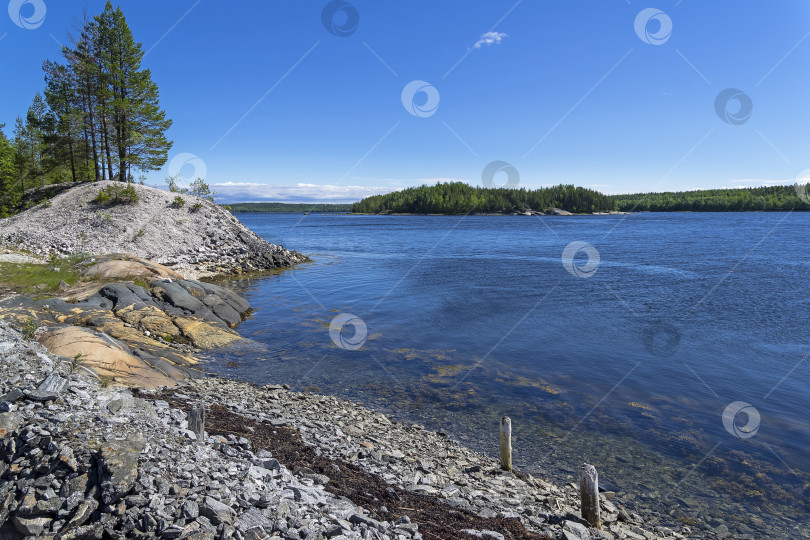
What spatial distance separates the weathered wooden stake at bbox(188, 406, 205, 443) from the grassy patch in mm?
17475

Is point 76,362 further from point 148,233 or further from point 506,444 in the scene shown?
point 148,233

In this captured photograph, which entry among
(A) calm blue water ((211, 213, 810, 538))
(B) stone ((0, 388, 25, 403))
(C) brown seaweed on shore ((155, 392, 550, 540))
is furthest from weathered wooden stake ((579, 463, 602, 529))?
(B) stone ((0, 388, 25, 403))

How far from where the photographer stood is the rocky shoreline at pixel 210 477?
632 centimetres

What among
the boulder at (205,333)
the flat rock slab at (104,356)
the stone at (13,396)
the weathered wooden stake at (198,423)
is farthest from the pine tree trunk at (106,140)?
the weathered wooden stake at (198,423)

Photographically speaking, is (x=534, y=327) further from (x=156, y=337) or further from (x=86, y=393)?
(x=86, y=393)

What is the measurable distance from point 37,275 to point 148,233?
18736 millimetres

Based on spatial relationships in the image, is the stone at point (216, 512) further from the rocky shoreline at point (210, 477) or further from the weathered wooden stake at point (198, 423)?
the weathered wooden stake at point (198, 423)

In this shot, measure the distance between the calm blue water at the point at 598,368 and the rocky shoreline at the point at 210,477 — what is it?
2291mm

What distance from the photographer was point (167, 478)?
693 cm

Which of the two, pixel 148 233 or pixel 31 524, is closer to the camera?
pixel 31 524

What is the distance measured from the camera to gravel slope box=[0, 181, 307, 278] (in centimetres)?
3819

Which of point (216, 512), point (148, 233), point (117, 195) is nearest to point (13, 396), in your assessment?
point (216, 512)

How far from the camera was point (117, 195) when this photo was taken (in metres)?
44.6

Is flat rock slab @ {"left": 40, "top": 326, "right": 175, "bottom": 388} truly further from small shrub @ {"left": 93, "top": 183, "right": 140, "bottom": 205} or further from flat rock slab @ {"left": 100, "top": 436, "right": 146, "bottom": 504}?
small shrub @ {"left": 93, "top": 183, "right": 140, "bottom": 205}
